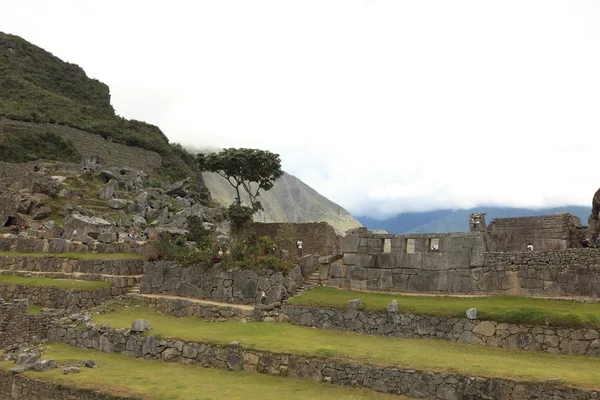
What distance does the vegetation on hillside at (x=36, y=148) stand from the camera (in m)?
62.6

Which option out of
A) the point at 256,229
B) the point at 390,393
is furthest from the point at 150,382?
the point at 256,229

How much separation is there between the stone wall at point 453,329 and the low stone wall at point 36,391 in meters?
8.49

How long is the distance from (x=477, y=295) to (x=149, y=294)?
16.3m

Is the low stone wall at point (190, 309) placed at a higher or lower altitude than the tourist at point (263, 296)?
lower

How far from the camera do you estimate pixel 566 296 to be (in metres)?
18.0

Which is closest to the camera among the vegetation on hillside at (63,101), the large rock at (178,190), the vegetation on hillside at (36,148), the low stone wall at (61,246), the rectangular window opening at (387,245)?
the rectangular window opening at (387,245)

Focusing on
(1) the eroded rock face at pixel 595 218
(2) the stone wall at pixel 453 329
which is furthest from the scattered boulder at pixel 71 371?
(1) the eroded rock face at pixel 595 218

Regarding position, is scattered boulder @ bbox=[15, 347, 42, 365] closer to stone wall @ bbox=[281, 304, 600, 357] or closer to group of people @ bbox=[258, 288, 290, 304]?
group of people @ bbox=[258, 288, 290, 304]

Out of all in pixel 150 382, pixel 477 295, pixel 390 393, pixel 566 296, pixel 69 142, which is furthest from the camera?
pixel 69 142

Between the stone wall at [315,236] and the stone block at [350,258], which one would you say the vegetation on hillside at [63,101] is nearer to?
the stone wall at [315,236]

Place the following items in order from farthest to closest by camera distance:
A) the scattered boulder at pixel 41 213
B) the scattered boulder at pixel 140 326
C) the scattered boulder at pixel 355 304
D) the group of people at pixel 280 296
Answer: the scattered boulder at pixel 41 213, the group of people at pixel 280 296, the scattered boulder at pixel 355 304, the scattered boulder at pixel 140 326

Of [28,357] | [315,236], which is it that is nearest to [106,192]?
[315,236]

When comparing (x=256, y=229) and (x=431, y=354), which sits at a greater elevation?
(x=256, y=229)

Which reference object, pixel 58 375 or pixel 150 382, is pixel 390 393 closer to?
pixel 150 382
